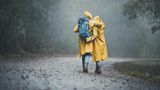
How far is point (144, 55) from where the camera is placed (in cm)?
5238

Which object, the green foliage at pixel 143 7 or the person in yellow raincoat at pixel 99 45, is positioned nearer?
the person in yellow raincoat at pixel 99 45

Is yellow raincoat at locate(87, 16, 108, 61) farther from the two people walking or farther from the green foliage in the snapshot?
the green foliage

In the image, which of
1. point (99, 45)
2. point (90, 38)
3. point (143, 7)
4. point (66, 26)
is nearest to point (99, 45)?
point (99, 45)

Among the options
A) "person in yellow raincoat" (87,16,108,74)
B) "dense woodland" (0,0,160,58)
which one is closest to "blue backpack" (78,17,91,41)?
"person in yellow raincoat" (87,16,108,74)

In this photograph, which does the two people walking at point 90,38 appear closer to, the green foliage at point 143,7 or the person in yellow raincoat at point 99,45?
the person in yellow raincoat at point 99,45

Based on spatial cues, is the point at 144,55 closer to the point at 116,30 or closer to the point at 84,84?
the point at 116,30

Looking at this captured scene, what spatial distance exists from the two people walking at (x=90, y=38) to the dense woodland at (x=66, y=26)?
1505 centimetres

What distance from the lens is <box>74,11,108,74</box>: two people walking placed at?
13492 millimetres

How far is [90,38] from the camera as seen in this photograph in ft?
44.2

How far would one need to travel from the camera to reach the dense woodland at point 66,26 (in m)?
29.8

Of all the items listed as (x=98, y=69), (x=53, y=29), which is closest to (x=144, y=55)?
(x=53, y=29)

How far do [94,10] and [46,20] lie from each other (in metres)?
16.0

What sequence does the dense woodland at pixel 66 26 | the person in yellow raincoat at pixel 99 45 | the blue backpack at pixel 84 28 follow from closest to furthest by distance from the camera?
1. the blue backpack at pixel 84 28
2. the person in yellow raincoat at pixel 99 45
3. the dense woodland at pixel 66 26

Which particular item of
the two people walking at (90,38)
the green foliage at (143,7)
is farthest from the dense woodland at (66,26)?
the two people walking at (90,38)
